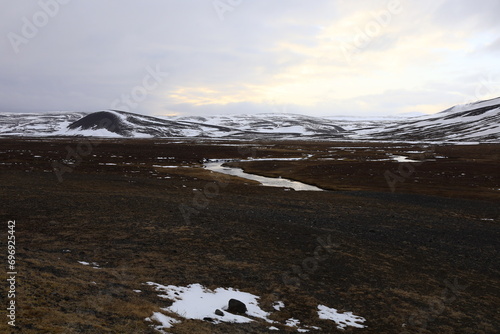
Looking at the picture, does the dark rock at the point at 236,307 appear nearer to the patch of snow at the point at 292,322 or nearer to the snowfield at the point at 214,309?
the snowfield at the point at 214,309

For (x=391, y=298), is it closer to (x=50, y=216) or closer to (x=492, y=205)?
(x=50, y=216)

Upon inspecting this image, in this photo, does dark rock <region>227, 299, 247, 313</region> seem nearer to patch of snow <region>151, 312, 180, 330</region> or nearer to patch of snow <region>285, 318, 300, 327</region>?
patch of snow <region>285, 318, 300, 327</region>

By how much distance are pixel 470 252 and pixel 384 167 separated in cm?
4209

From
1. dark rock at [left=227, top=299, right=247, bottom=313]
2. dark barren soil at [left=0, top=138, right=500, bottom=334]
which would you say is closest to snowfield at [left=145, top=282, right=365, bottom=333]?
dark rock at [left=227, top=299, right=247, bottom=313]

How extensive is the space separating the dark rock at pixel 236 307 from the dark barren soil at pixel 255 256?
32.1 inches

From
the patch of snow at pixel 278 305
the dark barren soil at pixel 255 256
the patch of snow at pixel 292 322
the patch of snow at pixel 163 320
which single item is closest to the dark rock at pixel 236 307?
the dark barren soil at pixel 255 256

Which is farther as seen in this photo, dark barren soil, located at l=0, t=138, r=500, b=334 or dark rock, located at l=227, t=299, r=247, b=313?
dark rock, located at l=227, t=299, r=247, b=313

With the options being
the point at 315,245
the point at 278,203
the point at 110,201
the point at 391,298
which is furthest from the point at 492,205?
the point at 110,201

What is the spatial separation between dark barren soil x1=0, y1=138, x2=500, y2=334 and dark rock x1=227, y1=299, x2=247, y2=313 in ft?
2.67

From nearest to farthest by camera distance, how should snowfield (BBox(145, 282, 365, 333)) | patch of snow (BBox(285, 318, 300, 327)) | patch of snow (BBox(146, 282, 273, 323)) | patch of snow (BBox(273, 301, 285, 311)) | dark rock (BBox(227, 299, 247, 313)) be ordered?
snowfield (BBox(145, 282, 365, 333))
patch of snow (BBox(146, 282, 273, 323))
patch of snow (BBox(285, 318, 300, 327))
dark rock (BBox(227, 299, 247, 313))
patch of snow (BBox(273, 301, 285, 311))

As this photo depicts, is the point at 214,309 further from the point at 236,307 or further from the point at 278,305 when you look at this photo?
the point at 278,305

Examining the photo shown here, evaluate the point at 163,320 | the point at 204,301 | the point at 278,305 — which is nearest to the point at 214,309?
the point at 204,301

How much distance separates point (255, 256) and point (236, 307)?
574cm

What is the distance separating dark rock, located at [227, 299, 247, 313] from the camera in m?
10.7
